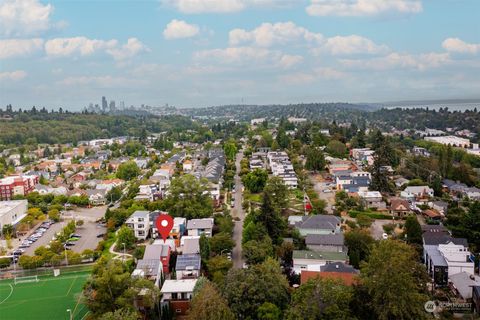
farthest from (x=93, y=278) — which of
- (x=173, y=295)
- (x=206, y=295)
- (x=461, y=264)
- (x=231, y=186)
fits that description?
(x=231, y=186)

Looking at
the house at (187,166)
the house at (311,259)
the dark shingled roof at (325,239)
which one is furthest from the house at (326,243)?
the house at (187,166)

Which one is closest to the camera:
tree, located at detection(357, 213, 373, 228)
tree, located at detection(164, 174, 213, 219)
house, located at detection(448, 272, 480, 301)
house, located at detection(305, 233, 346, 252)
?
house, located at detection(448, 272, 480, 301)

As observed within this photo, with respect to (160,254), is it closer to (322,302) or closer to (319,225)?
(322,302)

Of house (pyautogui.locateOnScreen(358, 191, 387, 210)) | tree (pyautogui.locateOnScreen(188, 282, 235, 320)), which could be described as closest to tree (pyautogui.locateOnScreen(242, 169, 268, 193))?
house (pyautogui.locateOnScreen(358, 191, 387, 210))

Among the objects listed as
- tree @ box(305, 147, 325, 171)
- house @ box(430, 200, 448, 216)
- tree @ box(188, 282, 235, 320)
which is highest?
tree @ box(305, 147, 325, 171)

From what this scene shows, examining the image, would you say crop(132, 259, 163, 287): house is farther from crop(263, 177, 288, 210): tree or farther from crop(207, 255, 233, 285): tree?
crop(263, 177, 288, 210): tree

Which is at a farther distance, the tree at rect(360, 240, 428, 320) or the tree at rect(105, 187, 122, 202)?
the tree at rect(105, 187, 122, 202)
